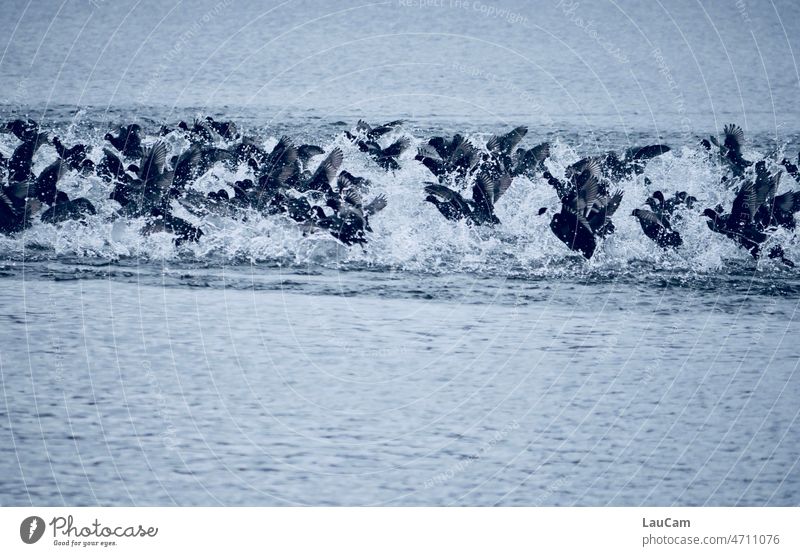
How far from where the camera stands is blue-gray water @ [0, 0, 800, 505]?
599 centimetres

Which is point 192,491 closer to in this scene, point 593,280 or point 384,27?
point 593,280

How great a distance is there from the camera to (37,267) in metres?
8.59

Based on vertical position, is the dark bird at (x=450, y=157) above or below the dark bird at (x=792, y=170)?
above

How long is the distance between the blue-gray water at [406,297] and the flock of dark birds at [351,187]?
0.45ft

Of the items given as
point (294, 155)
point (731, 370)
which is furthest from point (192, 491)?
point (294, 155)

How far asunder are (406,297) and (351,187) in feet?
5.18

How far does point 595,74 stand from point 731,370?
5294 millimetres

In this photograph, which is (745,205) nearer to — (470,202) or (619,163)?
(619,163)

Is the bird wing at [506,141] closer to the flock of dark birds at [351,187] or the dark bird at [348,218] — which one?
the flock of dark birds at [351,187]

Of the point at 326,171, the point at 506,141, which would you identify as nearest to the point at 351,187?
the point at 326,171

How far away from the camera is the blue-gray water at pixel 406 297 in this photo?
5988 mm

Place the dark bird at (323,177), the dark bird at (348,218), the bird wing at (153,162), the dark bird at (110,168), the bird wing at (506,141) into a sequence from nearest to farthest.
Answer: the dark bird at (348,218) < the dark bird at (323,177) < the bird wing at (153,162) < the dark bird at (110,168) < the bird wing at (506,141)

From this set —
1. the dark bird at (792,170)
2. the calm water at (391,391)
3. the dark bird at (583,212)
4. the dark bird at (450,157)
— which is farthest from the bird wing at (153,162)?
the dark bird at (792,170)

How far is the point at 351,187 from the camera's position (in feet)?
30.9
